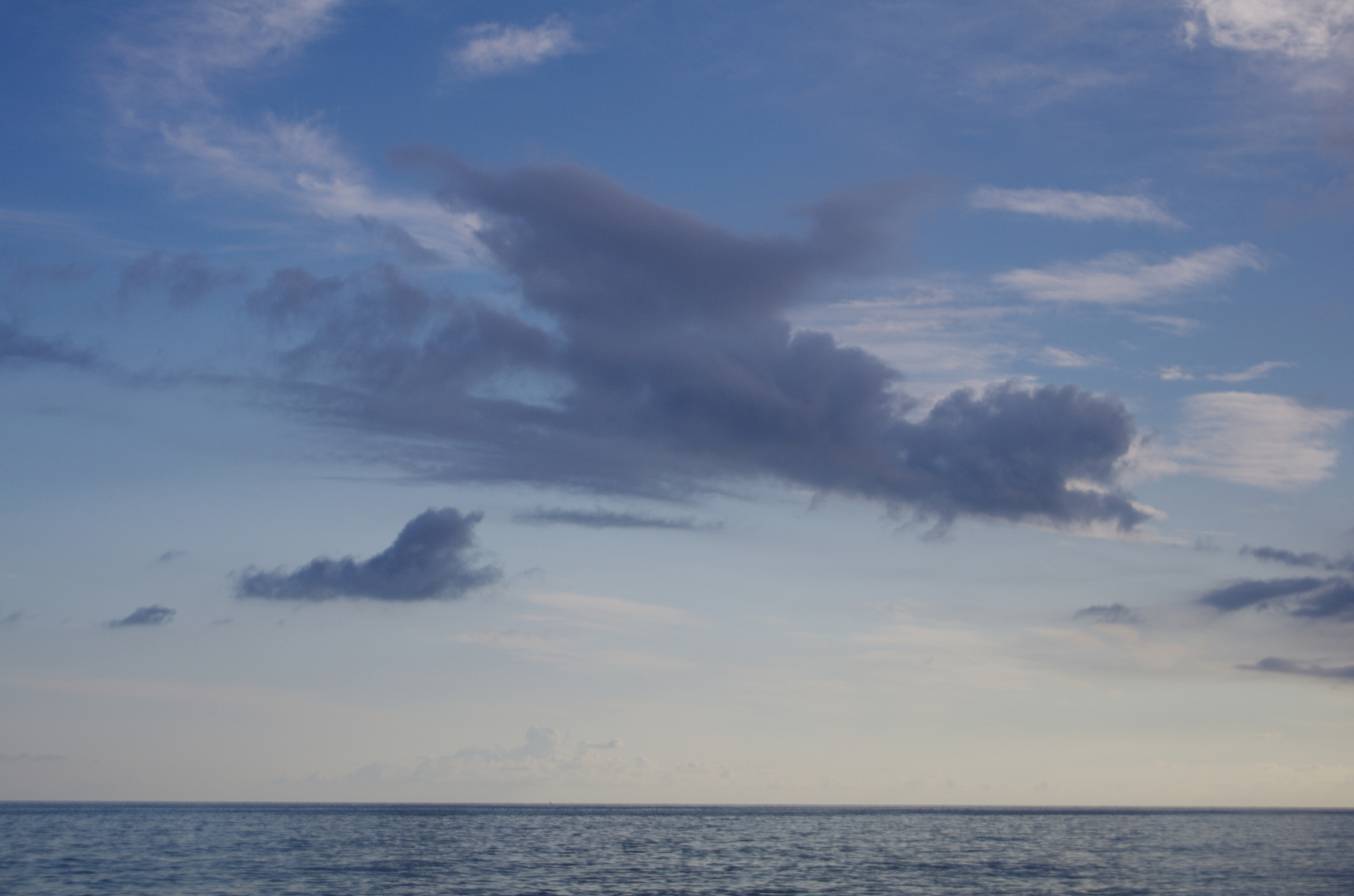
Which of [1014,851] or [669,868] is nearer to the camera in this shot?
[669,868]

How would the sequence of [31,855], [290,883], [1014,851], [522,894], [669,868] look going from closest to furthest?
[522,894]
[290,883]
[669,868]
[31,855]
[1014,851]

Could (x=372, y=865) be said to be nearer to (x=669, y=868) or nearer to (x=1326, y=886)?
(x=669, y=868)

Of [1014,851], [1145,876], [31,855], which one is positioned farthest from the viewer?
[1014,851]

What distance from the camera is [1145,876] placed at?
112 meters

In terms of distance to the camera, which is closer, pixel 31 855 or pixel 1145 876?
pixel 1145 876

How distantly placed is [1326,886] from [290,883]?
109489mm

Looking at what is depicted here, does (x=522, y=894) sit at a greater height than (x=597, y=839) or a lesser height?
greater

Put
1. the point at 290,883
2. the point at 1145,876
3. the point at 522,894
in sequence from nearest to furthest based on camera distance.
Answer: the point at 522,894
the point at 290,883
the point at 1145,876

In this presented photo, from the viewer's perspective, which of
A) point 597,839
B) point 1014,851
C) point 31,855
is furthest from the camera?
point 597,839

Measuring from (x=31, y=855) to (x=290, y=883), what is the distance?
6119 cm

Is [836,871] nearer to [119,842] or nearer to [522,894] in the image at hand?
[522,894]

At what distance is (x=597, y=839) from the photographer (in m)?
187

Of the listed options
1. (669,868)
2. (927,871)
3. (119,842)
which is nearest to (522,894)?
(669,868)

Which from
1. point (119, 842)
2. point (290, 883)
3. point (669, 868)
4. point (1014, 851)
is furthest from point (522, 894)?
point (119, 842)
